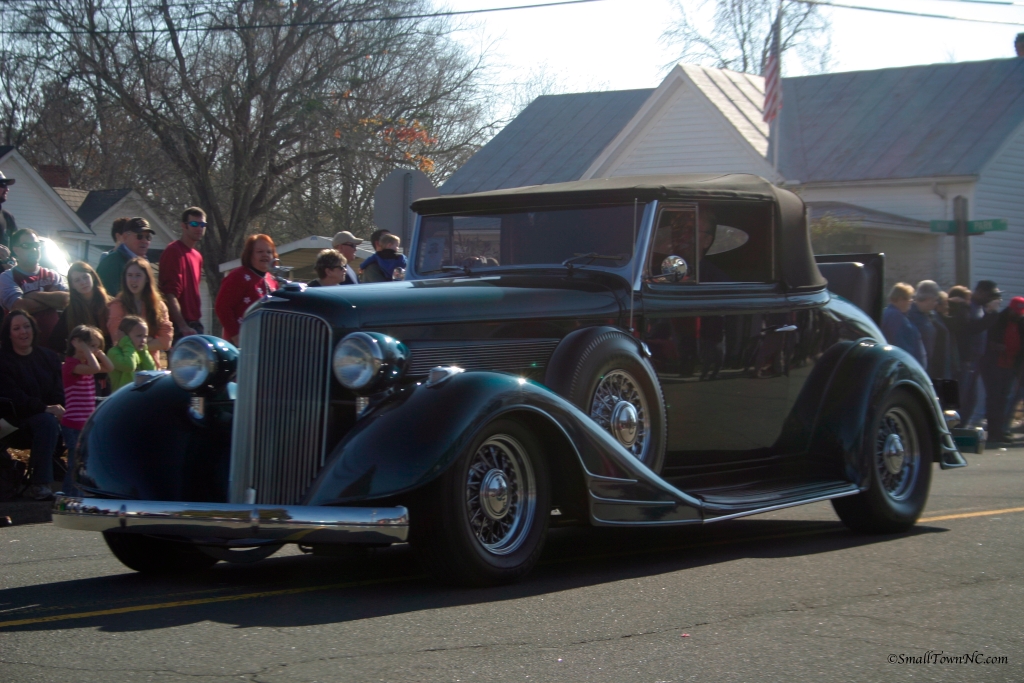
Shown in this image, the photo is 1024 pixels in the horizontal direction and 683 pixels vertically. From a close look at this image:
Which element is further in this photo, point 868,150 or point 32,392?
point 868,150

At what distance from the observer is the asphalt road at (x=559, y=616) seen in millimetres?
3705

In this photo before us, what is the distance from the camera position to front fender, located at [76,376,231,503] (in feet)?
17.3

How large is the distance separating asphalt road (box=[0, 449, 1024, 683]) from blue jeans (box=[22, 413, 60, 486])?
1.53 m

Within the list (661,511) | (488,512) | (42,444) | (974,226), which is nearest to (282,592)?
(488,512)

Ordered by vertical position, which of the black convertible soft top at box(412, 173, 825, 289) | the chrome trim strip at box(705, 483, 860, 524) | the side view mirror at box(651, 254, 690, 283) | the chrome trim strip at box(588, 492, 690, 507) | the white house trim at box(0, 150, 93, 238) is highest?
the white house trim at box(0, 150, 93, 238)

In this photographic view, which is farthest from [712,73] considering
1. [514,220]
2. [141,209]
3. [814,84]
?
[514,220]

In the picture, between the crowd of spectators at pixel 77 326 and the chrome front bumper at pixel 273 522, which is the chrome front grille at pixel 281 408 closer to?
the chrome front bumper at pixel 273 522

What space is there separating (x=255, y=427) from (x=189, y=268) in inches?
206

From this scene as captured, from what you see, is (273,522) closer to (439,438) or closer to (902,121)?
(439,438)

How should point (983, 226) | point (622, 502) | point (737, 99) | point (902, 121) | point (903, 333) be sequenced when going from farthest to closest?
point (737, 99), point (902, 121), point (983, 226), point (903, 333), point (622, 502)

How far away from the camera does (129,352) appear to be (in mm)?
8492

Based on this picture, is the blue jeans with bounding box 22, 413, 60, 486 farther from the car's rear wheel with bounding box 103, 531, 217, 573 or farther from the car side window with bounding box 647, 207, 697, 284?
the car side window with bounding box 647, 207, 697, 284

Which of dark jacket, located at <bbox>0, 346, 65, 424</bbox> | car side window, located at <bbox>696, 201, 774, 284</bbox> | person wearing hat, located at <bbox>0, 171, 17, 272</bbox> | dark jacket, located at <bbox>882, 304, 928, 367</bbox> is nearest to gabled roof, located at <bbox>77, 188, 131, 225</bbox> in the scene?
person wearing hat, located at <bbox>0, 171, 17, 272</bbox>

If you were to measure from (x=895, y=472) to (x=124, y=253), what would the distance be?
255 inches
